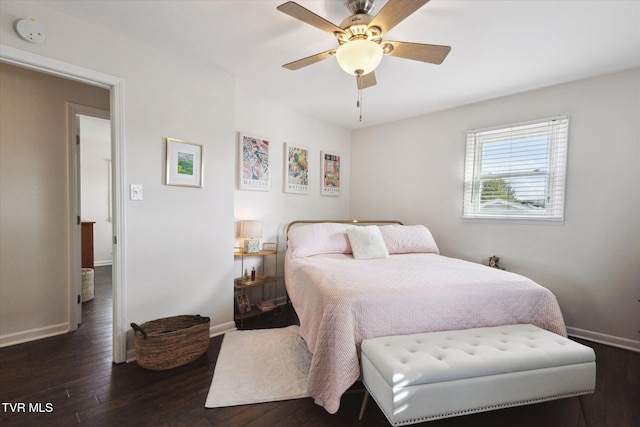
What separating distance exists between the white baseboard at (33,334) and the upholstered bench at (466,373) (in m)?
2.84

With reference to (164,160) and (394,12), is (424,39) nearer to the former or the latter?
(394,12)

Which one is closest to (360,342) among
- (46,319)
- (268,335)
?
(268,335)

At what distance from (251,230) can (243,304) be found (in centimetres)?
79

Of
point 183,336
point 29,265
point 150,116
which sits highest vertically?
point 150,116

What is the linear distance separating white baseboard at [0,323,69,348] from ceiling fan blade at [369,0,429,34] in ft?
11.8

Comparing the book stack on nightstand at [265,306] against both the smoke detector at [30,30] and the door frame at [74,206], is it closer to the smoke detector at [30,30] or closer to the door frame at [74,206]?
the door frame at [74,206]

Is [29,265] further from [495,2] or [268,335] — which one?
[495,2]

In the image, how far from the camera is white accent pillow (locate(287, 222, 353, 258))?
2852 mm

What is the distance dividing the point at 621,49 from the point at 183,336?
4.05m

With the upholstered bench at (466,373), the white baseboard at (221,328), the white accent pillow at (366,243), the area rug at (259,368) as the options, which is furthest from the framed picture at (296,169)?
the upholstered bench at (466,373)

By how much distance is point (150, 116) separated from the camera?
2.18 meters

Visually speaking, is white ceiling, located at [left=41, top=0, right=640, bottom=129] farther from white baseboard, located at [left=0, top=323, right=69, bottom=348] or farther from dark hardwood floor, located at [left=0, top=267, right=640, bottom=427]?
white baseboard, located at [left=0, top=323, right=69, bottom=348]

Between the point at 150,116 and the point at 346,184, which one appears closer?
the point at 150,116

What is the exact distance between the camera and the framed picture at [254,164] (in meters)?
3.09
